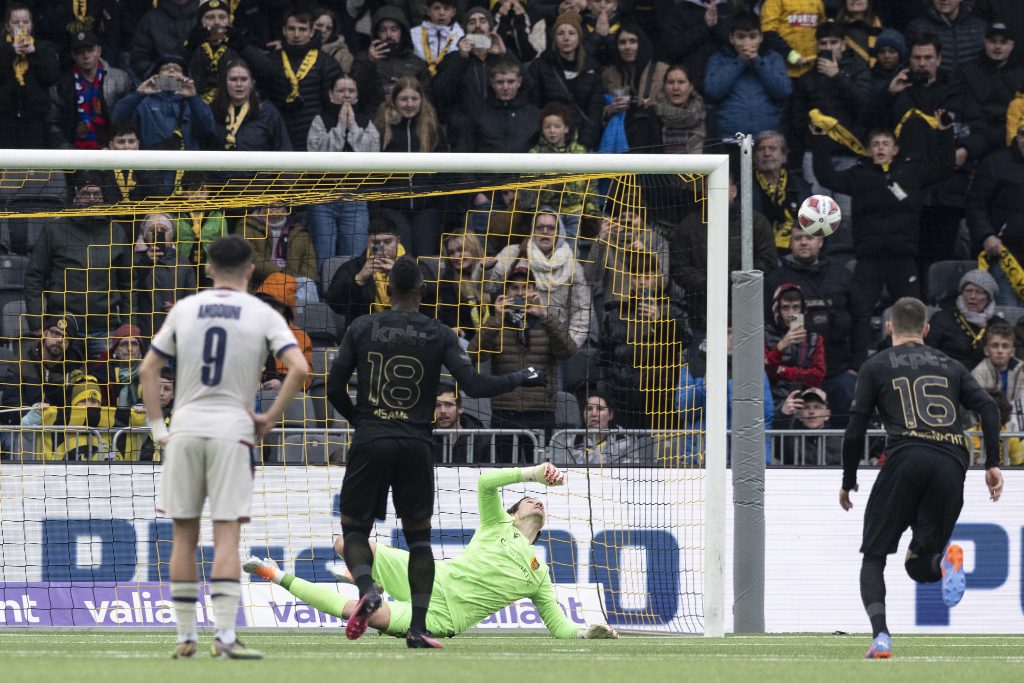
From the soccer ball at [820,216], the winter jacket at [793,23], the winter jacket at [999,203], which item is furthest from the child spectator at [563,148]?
the winter jacket at [999,203]

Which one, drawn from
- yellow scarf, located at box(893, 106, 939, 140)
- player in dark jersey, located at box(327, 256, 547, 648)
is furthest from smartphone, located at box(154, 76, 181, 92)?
player in dark jersey, located at box(327, 256, 547, 648)

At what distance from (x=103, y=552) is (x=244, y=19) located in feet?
21.7

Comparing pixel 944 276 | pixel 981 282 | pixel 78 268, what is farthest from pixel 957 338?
pixel 78 268

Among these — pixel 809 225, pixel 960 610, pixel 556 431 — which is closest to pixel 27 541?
pixel 556 431

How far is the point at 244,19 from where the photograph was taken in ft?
53.4

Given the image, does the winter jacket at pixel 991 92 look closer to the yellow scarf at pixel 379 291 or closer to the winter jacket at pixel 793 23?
the winter jacket at pixel 793 23

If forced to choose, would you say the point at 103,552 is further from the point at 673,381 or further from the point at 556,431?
the point at 673,381

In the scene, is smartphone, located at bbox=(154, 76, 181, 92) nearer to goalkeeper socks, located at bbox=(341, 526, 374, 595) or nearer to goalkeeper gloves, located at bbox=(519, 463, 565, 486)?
goalkeeper gloves, located at bbox=(519, 463, 565, 486)

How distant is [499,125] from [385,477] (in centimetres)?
743

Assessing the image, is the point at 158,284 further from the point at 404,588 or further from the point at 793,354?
the point at 793,354

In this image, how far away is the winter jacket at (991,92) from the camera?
53.4ft

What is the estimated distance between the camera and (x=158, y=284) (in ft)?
41.1

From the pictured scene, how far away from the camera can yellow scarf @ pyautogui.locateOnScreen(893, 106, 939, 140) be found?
15812 millimetres

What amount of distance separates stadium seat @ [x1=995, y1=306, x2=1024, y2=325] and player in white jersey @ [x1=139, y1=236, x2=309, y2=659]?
32.6 feet
